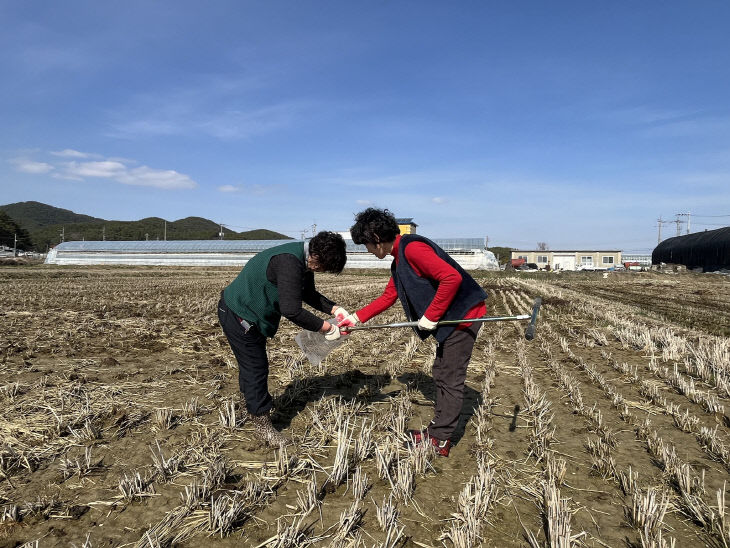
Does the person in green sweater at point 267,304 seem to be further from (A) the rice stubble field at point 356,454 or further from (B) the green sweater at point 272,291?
(A) the rice stubble field at point 356,454

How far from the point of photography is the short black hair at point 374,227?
3.58 meters

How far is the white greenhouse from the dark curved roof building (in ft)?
68.9

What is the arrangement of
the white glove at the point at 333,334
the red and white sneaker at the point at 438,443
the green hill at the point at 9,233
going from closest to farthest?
1. the red and white sneaker at the point at 438,443
2. the white glove at the point at 333,334
3. the green hill at the point at 9,233

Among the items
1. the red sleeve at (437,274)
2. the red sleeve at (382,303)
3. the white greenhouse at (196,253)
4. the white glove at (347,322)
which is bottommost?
the white glove at (347,322)

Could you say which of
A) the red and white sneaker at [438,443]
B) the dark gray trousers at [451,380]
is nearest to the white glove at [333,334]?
the dark gray trousers at [451,380]

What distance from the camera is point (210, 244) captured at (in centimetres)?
5238

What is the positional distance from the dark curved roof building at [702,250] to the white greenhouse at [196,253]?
2099 cm

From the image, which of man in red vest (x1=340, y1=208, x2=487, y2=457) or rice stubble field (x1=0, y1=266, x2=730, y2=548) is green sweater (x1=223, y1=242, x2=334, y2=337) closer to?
man in red vest (x1=340, y1=208, x2=487, y2=457)

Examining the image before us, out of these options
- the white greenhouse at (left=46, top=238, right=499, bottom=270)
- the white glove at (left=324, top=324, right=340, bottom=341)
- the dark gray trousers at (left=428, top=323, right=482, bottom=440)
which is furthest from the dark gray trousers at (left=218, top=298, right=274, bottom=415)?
the white greenhouse at (left=46, top=238, right=499, bottom=270)

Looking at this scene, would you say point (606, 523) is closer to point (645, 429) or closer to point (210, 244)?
point (645, 429)

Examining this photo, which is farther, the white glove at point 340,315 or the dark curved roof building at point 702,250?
the dark curved roof building at point 702,250

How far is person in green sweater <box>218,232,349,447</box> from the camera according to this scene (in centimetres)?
345

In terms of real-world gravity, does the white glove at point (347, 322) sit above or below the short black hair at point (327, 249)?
below

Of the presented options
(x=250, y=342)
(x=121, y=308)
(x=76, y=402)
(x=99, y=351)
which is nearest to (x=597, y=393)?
(x=250, y=342)
